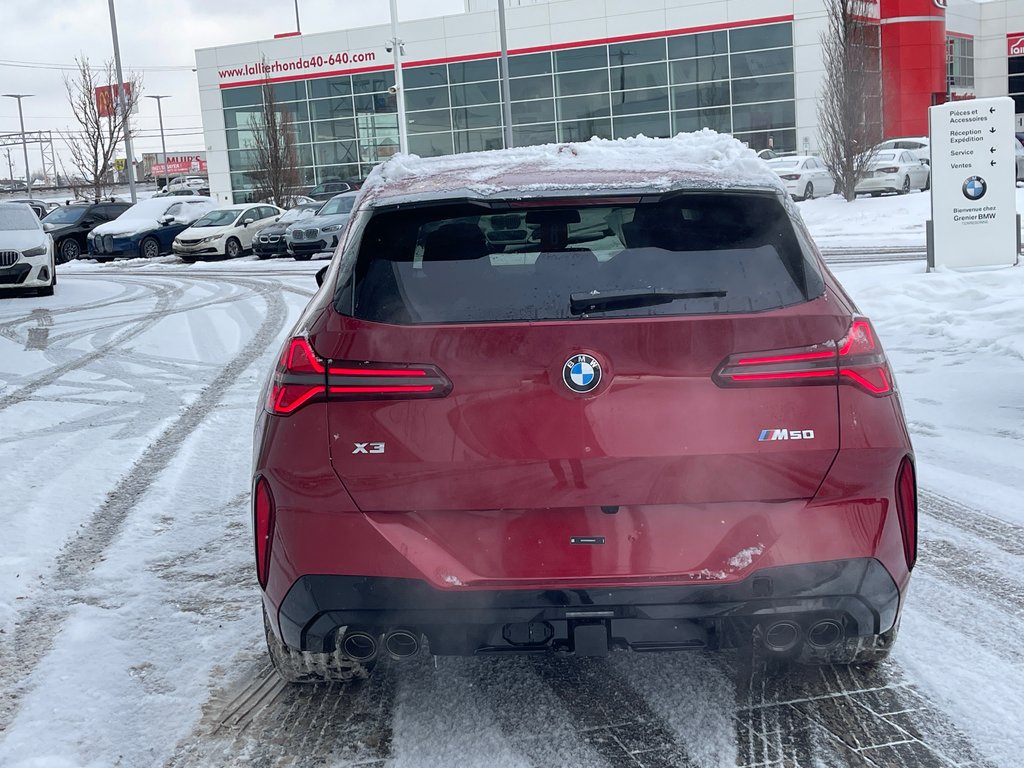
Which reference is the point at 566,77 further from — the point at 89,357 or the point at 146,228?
the point at 89,357

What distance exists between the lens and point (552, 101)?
164 ft

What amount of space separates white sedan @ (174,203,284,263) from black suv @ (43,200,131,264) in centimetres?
485

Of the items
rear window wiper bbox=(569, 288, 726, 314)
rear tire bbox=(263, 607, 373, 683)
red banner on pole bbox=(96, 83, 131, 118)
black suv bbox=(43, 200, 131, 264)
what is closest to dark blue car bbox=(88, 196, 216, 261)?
black suv bbox=(43, 200, 131, 264)

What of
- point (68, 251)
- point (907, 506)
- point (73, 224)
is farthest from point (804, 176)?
point (907, 506)

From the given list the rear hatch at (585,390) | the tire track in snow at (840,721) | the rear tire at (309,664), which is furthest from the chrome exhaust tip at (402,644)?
the tire track in snow at (840,721)

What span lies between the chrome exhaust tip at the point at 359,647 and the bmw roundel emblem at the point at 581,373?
2.96 ft

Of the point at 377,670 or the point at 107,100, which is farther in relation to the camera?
the point at 107,100

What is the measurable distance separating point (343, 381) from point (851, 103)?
1136 inches

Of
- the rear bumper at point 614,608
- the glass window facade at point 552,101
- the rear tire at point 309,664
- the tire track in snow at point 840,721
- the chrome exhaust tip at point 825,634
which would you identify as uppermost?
the glass window facade at point 552,101

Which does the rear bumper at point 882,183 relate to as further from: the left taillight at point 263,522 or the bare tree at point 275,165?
the left taillight at point 263,522

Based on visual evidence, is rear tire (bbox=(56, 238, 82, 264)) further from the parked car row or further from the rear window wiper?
the rear window wiper

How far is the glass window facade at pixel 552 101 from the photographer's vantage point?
156 ft

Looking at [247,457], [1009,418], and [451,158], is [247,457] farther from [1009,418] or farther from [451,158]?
[1009,418]

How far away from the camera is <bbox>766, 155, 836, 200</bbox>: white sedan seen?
108 ft
